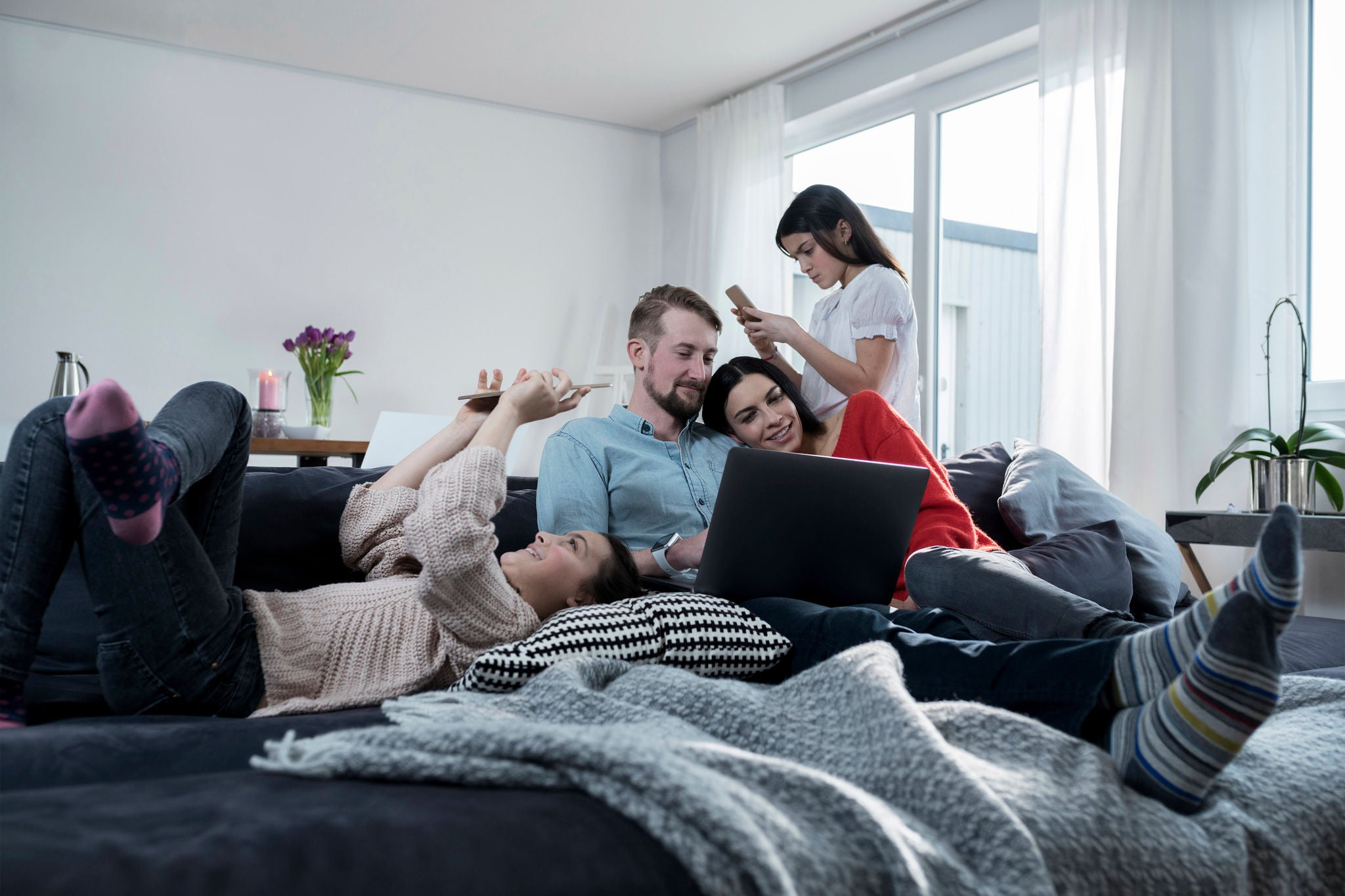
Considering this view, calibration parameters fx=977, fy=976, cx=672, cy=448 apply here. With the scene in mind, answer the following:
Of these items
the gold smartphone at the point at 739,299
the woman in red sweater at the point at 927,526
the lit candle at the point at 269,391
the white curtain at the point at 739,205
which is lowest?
the woman in red sweater at the point at 927,526

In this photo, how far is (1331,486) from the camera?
2.37m

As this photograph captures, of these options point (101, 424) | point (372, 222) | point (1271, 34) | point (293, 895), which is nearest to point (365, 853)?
point (293, 895)

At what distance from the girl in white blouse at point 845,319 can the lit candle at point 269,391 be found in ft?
6.44

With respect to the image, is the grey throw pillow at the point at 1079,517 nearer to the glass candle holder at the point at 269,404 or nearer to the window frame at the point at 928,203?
the window frame at the point at 928,203

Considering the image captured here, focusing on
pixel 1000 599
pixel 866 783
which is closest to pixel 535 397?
pixel 1000 599

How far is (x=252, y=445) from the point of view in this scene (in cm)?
335

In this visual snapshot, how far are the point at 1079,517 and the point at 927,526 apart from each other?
647 millimetres

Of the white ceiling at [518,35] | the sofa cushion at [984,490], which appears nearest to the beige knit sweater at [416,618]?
the sofa cushion at [984,490]

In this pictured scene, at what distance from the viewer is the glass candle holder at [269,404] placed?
3.56 meters

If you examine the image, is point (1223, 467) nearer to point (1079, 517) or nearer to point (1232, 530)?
point (1232, 530)

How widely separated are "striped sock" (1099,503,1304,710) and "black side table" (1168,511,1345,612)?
52.5 inches

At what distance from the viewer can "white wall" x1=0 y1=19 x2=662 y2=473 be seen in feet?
13.0

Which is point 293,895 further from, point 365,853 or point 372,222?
point 372,222

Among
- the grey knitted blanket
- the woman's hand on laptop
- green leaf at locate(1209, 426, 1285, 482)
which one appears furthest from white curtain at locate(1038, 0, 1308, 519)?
the grey knitted blanket
